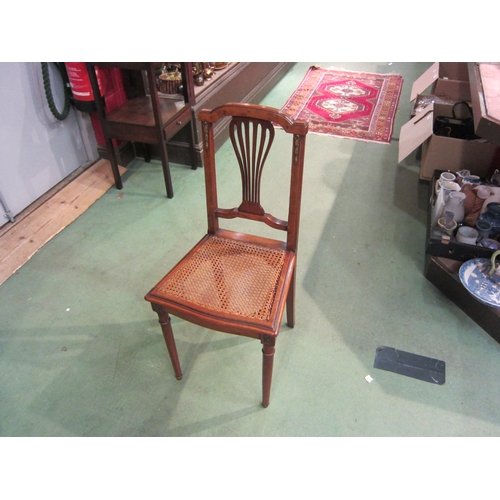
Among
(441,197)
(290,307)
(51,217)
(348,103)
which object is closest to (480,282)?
(441,197)

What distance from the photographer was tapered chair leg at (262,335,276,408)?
1202 mm

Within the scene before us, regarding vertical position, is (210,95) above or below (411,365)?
above

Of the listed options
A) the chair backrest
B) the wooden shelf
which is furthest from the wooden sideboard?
the chair backrest

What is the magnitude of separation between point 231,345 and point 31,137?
5.78 ft

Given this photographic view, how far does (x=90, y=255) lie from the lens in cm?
211

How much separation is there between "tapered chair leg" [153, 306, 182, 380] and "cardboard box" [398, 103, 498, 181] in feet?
6.65

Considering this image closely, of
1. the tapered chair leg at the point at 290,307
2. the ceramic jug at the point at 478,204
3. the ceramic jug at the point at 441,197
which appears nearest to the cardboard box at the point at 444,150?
the ceramic jug at the point at 441,197

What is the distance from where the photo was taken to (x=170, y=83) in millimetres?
2602

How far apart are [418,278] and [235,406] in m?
1.15

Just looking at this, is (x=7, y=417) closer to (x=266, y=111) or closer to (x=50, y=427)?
(x=50, y=427)

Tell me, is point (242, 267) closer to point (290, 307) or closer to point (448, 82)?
point (290, 307)

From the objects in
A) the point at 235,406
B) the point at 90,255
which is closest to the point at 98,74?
the point at 90,255

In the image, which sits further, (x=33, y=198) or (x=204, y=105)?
(x=204, y=105)

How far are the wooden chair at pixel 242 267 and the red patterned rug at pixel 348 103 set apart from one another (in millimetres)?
2128
